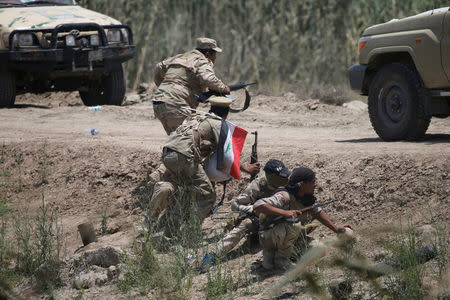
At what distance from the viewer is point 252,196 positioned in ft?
20.1

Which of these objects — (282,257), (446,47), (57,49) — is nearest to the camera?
(282,257)

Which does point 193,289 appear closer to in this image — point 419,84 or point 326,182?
point 326,182

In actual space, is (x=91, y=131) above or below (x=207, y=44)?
below

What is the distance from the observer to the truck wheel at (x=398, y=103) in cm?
746

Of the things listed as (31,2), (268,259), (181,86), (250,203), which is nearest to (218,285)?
(268,259)

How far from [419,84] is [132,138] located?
3.99 metres

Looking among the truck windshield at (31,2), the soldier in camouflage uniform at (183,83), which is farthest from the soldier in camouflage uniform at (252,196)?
the truck windshield at (31,2)

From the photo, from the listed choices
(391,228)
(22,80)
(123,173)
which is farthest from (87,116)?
(391,228)

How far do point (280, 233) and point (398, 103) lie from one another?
3.05 metres

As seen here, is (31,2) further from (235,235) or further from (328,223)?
(328,223)

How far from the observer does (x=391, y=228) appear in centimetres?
205

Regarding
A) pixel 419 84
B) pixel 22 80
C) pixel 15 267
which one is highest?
pixel 419 84

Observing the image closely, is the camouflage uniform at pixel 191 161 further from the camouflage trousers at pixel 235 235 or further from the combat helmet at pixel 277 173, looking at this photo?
the combat helmet at pixel 277 173

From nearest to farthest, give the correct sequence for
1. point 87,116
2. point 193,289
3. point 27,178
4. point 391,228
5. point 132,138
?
point 391,228
point 193,289
point 27,178
point 132,138
point 87,116
